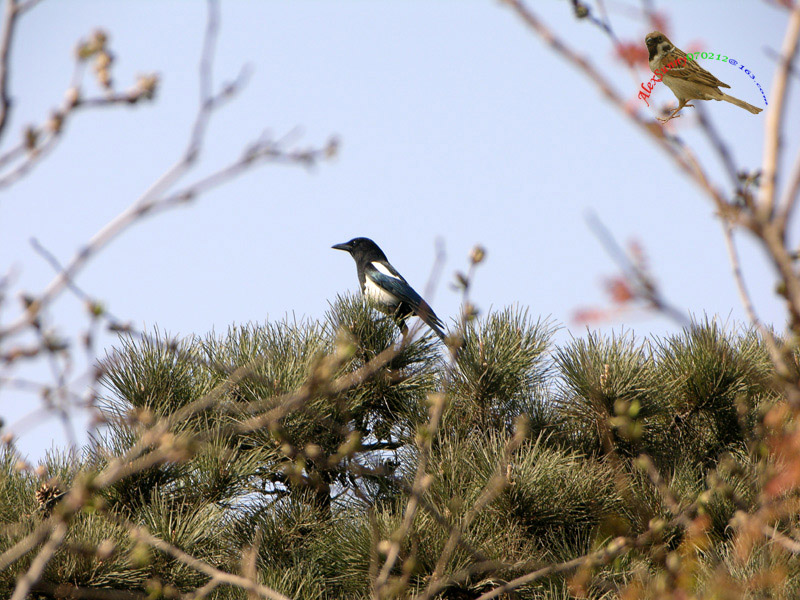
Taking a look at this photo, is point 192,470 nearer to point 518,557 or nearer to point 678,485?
point 518,557

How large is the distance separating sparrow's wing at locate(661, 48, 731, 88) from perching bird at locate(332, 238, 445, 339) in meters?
2.79

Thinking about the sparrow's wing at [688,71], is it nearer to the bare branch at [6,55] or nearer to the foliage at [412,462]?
the foliage at [412,462]

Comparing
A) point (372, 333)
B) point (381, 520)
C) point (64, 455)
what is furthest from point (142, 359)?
point (381, 520)

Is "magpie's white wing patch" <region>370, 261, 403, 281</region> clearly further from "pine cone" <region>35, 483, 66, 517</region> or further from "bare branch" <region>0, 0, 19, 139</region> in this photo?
"bare branch" <region>0, 0, 19, 139</region>

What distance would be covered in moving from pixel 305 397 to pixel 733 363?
265cm

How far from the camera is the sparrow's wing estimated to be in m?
1.81

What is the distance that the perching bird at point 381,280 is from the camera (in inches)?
195

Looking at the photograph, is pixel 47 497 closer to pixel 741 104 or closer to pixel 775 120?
pixel 741 104

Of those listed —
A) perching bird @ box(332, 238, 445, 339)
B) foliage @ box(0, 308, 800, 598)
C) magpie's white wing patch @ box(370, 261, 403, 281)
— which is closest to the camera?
foliage @ box(0, 308, 800, 598)

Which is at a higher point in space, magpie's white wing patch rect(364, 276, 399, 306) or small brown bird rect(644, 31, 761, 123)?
magpie's white wing patch rect(364, 276, 399, 306)

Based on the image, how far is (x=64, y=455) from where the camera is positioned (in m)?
3.20

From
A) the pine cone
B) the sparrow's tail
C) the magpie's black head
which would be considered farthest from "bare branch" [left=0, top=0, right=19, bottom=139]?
the magpie's black head

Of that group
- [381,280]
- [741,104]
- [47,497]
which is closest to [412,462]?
[47,497]

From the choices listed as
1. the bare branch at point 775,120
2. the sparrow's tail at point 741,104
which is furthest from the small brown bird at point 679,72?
the bare branch at point 775,120
